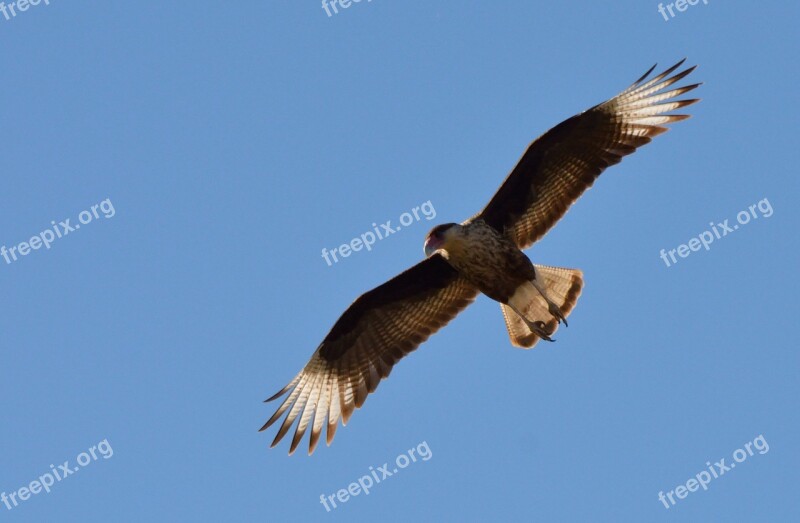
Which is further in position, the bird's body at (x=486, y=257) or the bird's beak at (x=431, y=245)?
the bird's body at (x=486, y=257)

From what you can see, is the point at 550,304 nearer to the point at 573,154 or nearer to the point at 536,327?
the point at 536,327

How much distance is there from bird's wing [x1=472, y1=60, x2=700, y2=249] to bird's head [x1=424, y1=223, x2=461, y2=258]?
1.65ft

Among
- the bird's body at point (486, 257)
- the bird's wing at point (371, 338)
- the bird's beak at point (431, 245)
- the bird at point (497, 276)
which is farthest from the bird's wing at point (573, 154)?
the bird's wing at point (371, 338)

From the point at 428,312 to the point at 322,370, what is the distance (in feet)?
3.78

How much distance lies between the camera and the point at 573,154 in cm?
1482

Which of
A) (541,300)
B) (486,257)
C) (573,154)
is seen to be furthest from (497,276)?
(573,154)

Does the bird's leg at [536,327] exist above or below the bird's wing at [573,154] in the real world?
below

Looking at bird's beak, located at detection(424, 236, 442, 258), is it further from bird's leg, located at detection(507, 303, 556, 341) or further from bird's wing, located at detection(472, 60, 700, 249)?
Answer: bird's leg, located at detection(507, 303, 556, 341)

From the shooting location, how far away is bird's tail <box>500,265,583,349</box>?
14.9 meters

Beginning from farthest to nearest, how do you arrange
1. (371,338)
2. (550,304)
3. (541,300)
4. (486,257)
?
(371,338)
(541,300)
(550,304)
(486,257)

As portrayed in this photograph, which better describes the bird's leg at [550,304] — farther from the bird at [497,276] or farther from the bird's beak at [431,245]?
the bird's beak at [431,245]

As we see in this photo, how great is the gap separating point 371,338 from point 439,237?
164cm

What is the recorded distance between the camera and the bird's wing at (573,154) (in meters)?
14.7

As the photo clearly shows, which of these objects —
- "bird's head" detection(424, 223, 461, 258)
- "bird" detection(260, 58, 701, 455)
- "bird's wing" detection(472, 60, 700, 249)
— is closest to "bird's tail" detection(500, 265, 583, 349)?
"bird" detection(260, 58, 701, 455)
